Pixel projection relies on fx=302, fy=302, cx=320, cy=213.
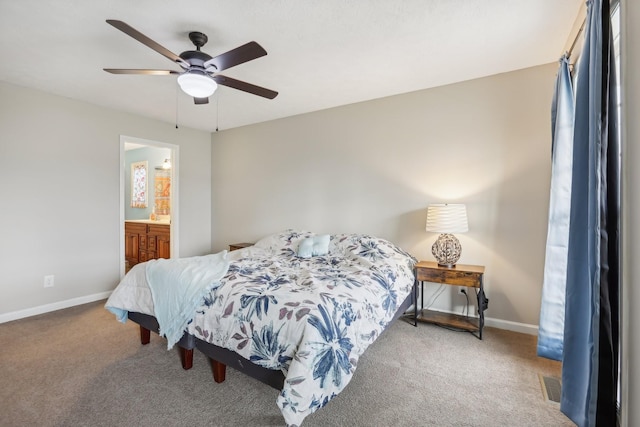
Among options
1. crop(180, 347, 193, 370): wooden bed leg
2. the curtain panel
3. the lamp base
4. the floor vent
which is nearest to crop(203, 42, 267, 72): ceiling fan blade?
the curtain panel

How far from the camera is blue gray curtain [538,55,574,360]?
212cm

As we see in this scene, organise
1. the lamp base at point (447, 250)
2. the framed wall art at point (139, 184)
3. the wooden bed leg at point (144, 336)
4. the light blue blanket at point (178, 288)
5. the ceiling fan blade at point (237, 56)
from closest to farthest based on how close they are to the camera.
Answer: the ceiling fan blade at point (237, 56)
the light blue blanket at point (178, 288)
the wooden bed leg at point (144, 336)
the lamp base at point (447, 250)
the framed wall art at point (139, 184)

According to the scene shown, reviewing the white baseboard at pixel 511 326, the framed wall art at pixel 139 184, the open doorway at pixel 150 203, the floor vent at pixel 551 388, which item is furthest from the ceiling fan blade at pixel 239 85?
the framed wall art at pixel 139 184

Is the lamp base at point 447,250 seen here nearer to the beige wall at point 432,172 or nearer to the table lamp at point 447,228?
the table lamp at point 447,228

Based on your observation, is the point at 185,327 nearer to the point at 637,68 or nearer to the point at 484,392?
the point at 484,392

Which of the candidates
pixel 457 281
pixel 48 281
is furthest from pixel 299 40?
pixel 48 281

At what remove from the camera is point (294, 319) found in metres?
1.65

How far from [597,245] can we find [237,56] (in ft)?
7.27

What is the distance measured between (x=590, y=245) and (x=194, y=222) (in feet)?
16.3

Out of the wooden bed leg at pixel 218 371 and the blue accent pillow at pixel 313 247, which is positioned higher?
the blue accent pillow at pixel 313 247

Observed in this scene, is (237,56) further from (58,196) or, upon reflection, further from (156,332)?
(58,196)

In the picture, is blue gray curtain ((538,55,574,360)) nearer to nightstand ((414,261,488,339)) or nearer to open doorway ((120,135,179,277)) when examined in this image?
nightstand ((414,261,488,339))

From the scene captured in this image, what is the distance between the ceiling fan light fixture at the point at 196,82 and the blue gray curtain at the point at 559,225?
8.30 ft

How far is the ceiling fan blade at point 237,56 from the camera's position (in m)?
1.85
